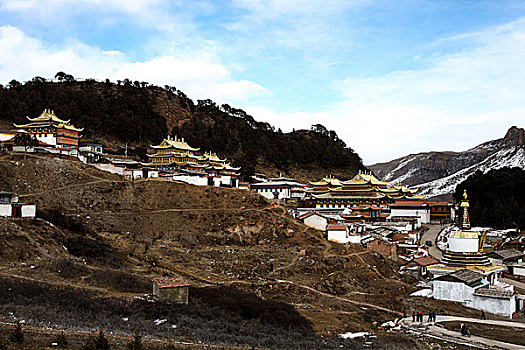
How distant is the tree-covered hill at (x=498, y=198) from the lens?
5334 cm

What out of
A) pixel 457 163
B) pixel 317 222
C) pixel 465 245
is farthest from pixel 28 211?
pixel 457 163

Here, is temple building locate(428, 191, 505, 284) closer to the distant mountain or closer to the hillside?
the hillside

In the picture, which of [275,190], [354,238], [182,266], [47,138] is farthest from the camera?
[275,190]

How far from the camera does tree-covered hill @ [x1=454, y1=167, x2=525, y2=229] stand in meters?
53.3

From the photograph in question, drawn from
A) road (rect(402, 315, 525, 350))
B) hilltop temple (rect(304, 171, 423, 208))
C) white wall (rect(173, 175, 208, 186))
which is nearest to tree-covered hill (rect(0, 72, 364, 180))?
hilltop temple (rect(304, 171, 423, 208))

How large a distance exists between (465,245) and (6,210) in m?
28.2

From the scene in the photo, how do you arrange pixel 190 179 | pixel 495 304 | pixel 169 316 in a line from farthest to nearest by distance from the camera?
pixel 190 179 → pixel 495 304 → pixel 169 316

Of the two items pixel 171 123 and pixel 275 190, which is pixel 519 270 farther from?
pixel 171 123

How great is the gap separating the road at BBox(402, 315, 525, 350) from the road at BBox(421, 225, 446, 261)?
16.9 m

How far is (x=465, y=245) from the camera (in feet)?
103

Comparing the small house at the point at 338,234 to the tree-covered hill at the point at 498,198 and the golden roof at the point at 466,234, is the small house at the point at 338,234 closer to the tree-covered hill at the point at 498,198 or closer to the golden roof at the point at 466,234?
the golden roof at the point at 466,234

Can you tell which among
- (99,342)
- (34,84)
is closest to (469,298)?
(99,342)

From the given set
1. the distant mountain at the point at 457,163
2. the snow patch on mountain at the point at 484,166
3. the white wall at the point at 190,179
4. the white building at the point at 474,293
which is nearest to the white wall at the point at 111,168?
the white wall at the point at 190,179

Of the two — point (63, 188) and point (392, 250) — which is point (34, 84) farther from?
point (392, 250)
